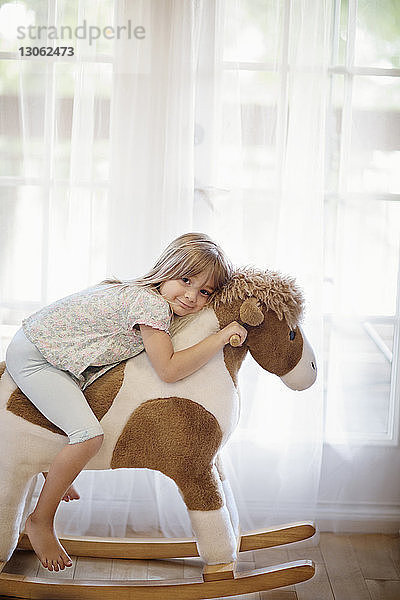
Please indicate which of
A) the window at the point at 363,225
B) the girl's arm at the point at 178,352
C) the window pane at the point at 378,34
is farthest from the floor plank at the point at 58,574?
the window pane at the point at 378,34

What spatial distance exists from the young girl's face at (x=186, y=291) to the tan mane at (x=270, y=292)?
5 centimetres

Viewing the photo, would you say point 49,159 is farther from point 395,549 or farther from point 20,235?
point 395,549

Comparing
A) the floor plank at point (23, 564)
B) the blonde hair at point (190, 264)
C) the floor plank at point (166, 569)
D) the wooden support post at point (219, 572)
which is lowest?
the floor plank at point (166, 569)

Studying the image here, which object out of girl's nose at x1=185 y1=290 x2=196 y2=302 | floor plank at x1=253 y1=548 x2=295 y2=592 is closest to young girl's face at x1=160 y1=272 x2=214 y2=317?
girl's nose at x1=185 y1=290 x2=196 y2=302

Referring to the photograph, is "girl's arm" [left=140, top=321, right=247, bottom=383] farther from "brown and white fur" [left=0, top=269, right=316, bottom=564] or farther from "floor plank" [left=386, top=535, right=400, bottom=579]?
"floor plank" [left=386, top=535, right=400, bottom=579]

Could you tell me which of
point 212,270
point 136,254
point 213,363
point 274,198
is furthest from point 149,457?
point 274,198

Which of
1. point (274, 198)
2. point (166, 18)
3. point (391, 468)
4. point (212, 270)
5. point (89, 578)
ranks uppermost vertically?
point (166, 18)

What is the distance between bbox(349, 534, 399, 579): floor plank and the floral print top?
102cm

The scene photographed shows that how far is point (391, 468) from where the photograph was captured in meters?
2.53

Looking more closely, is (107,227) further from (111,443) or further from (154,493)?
(154,493)

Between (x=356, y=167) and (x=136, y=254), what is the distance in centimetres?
75

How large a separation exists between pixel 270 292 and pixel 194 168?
628 millimetres

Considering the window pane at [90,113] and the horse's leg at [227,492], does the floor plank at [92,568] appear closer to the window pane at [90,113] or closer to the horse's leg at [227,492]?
the horse's leg at [227,492]

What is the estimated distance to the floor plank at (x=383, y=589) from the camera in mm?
2090
